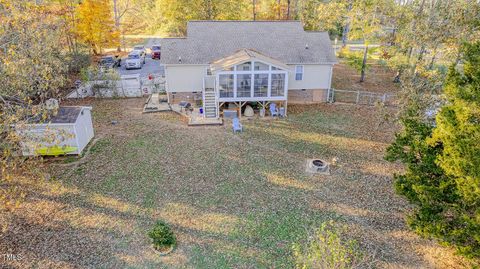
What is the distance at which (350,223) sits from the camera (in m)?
11.7

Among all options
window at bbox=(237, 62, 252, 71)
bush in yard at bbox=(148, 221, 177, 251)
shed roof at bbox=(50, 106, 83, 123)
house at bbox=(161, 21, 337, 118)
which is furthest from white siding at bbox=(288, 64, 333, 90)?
bush in yard at bbox=(148, 221, 177, 251)

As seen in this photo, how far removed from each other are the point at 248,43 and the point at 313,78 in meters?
5.16

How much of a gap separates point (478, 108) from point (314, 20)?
29218 millimetres

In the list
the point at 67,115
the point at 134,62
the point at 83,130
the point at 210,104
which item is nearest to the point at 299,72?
the point at 210,104

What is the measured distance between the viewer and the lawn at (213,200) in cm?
1036

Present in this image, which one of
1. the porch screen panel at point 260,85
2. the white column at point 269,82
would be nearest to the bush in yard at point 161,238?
the porch screen panel at point 260,85

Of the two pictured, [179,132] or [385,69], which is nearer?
[179,132]

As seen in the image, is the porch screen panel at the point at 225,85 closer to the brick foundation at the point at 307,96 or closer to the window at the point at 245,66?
the window at the point at 245,66

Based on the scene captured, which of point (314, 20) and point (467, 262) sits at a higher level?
point (314, 20)

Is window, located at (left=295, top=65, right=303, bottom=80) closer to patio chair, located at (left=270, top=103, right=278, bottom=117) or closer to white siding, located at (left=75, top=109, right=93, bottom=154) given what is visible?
patio chair, located at (left=270, top=103, right=278, bottom=117)

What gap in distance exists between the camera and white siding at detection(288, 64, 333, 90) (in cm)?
2253

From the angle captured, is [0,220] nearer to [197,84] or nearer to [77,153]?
[77,153]

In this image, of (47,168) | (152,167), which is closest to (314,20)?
(152,167)

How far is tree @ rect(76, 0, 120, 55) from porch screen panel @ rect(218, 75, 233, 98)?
62.7ft
